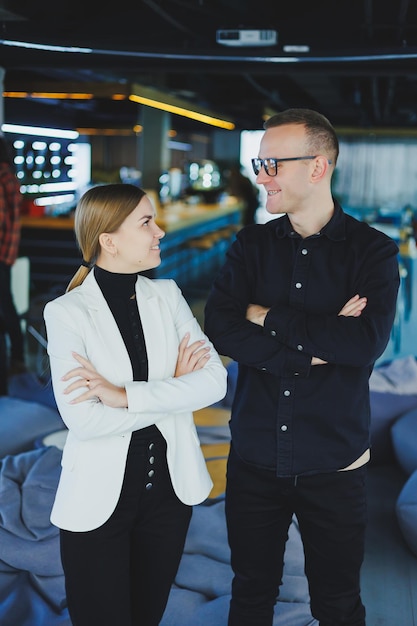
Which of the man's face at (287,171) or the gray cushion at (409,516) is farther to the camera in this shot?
the gray cushion at (409,516)

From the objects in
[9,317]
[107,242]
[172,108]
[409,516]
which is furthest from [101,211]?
[172,108]

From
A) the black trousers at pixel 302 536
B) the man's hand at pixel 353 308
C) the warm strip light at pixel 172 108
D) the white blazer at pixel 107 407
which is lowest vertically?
the black trousers at pixel 302 536

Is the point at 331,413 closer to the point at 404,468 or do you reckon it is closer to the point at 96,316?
the point at 96,316

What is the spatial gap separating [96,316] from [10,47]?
4.23 meters

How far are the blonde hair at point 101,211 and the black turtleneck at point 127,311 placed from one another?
0.30 ft

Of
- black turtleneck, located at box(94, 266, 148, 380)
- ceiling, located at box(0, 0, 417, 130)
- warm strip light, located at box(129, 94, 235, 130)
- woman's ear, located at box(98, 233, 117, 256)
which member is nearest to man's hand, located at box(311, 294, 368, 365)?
black turtleneck, located at box(94, 266, 148, 380)

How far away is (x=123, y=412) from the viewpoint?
6.35 feet

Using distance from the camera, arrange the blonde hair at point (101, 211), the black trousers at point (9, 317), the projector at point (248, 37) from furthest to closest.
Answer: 1. the black trousers at point (9, 317)
2. the projector at point (248, 37)
3. the blonde hair at point (101, 211)

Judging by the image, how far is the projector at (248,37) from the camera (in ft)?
17.7

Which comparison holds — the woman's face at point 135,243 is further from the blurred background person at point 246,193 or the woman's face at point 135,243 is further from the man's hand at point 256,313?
the blurred background person at point 246,193

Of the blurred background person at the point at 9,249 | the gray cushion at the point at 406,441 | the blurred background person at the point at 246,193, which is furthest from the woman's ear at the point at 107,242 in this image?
the blurred background person at the point at 246,193

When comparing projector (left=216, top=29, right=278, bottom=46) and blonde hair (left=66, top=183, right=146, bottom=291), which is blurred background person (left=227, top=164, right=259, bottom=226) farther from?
blonde hair (left=66, top=183, right=146, bottom=291)

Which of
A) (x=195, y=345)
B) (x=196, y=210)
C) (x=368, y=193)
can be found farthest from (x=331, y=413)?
(x=368, y=193)

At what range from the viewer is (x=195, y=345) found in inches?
85.1
